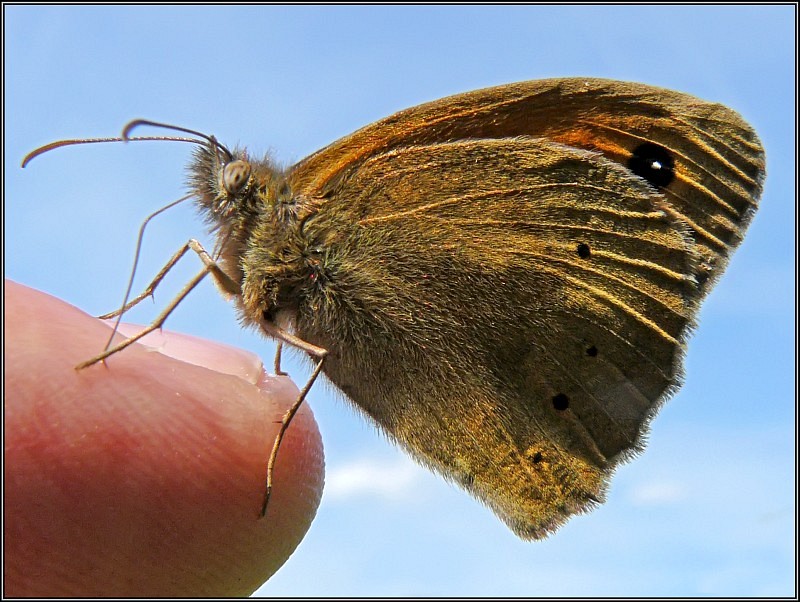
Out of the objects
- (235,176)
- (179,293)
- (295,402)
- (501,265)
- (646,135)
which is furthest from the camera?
(646,135)

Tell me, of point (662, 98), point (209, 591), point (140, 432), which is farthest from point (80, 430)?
point (662, 98)

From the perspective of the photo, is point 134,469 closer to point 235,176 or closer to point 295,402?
point 295,402

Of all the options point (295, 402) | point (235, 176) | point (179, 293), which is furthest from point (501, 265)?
point (179, 293)

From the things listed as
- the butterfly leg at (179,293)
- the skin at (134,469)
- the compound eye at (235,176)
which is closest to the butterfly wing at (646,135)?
the compound eye at (235,176)

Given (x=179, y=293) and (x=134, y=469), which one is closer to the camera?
(x=134, y=469)

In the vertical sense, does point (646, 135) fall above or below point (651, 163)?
above

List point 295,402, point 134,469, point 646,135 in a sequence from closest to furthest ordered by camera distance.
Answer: point 134,469
point 295,402
point 646,135

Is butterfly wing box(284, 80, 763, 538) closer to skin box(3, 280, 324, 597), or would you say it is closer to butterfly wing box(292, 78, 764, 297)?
butterfly wing box(292, 78, 764, 297)

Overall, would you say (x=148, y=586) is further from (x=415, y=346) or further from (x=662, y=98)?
(x=662, y=98)
